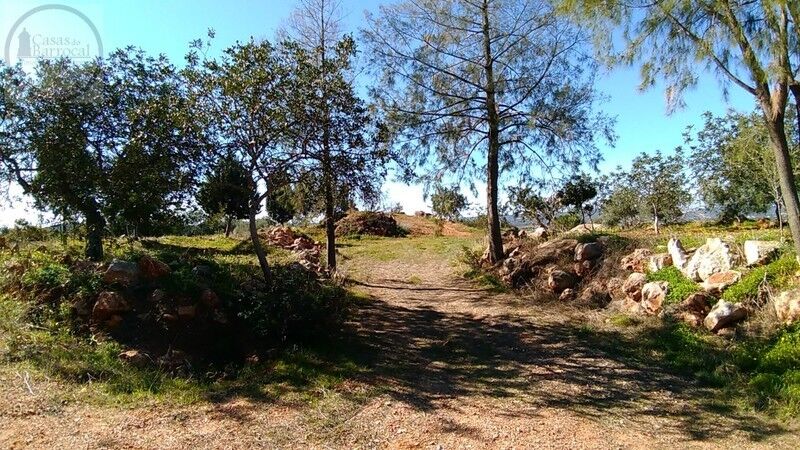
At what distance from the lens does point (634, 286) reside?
25.0 feet

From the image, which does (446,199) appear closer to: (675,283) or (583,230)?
(583,230)

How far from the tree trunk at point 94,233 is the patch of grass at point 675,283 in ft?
29.7

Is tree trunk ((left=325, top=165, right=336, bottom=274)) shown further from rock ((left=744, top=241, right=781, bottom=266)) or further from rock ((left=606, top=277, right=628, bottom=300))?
rock ((left=744, top=241, right=781, bottom=266))

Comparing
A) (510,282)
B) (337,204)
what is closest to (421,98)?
(337,204)

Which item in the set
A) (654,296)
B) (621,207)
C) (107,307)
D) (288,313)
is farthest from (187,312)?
(621,207)

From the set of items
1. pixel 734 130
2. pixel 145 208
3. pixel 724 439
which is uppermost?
pixel 734 130

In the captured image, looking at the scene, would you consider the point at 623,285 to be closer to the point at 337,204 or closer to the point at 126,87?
the point at 337,204

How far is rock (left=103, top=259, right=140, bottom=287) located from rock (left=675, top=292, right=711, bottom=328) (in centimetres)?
751

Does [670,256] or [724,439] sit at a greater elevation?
[670,256]

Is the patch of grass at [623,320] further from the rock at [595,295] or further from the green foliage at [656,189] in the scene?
the green foliage at [656,189]

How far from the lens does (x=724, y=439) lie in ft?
13.2

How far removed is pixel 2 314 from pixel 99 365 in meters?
1.86

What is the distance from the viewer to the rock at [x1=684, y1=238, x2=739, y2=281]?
22.0 feet

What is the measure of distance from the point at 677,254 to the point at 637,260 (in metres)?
0.82
